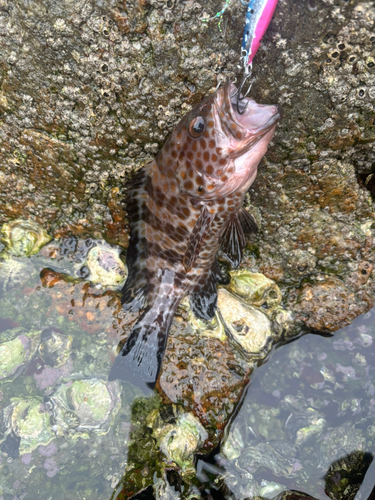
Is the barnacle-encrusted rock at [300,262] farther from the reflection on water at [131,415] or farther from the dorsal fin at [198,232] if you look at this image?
the dorsal fin at [198,232]

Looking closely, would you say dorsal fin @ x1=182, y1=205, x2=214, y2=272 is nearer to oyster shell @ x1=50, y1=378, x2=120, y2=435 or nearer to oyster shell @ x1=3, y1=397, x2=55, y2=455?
oyster shell @ x1=50, y1=378, x2=120, y2=435

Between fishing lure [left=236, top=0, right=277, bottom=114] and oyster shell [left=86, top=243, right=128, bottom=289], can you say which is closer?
fishing lure [left=236, top=0, right=277, bottom=114]

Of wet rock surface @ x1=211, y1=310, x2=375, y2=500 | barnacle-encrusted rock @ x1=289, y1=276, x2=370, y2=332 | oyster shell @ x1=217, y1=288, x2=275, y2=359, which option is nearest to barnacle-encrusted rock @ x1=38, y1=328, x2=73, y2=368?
oyster shell @ x1=217, y1=288, x2=275, y2=359

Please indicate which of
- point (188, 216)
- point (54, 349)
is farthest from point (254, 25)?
point (54, 349)

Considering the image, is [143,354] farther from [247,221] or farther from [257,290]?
[247,221]

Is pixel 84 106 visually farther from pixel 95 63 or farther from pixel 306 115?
pixel 306 115

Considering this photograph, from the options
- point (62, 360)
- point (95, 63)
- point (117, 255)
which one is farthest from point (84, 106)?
point (62, 360)

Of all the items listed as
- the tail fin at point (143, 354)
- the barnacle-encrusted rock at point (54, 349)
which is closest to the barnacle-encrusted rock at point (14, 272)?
the barnacle-encrusted rock at point (54, 349)
